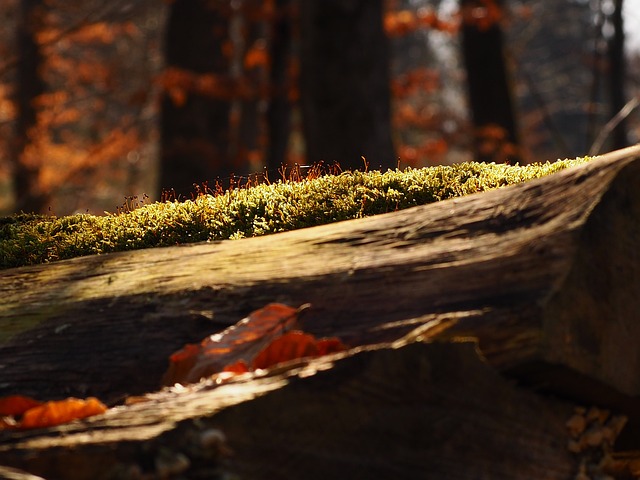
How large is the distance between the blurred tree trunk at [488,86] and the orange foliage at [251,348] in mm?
9847

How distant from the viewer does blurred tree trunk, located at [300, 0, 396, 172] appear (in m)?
7.48

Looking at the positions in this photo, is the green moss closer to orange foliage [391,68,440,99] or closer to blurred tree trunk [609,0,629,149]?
orange foliage [391,68,440,99]

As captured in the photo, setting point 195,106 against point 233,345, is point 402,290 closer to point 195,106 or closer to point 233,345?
point 233,345

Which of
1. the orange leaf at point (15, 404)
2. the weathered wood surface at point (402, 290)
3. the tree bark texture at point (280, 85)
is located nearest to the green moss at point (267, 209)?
the weathered wood surface at point (402, 290)

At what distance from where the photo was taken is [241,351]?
80.6 inches

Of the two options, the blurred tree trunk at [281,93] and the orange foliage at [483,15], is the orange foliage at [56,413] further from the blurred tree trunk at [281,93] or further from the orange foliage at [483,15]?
the blurred tree trunk at [281,93]

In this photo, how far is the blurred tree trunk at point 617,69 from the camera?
48.9ft

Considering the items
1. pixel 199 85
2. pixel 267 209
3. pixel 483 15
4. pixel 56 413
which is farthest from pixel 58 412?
pixel 483 15

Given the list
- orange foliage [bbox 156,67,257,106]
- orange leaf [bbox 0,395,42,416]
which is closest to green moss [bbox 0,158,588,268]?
orange leaf [bbox 0,395,42,416]

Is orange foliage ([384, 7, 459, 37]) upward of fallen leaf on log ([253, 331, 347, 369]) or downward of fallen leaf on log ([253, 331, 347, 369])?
upward

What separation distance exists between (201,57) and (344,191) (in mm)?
8964

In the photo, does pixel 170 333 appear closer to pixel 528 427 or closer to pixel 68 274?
pixel 68 274

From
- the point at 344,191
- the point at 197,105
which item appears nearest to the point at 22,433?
the point at 344,191

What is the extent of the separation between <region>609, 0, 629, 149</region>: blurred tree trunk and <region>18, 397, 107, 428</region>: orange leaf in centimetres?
1414
